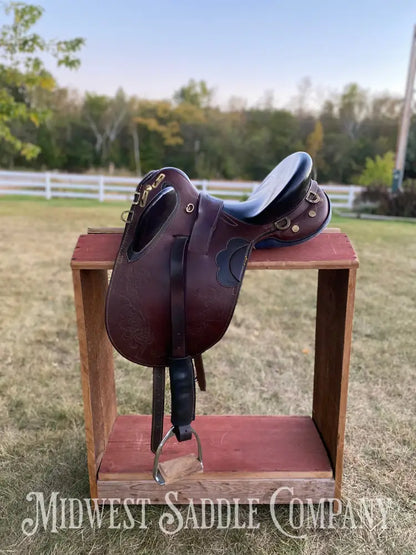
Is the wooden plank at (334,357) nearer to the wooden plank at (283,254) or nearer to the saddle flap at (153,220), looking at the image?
the wooden plank at (283,254)

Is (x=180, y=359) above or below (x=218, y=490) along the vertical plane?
above

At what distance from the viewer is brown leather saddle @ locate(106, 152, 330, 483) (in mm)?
1113

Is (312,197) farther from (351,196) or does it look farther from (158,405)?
(351,196)

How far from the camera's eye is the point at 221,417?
5.57ft

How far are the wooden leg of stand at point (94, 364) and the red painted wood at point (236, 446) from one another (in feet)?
0.23

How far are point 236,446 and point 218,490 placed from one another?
0.58 feet

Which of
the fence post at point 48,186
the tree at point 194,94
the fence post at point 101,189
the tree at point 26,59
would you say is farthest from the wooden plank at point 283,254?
the tree at point 194,94

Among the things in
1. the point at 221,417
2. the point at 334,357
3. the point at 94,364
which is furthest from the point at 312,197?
the point at 221,417

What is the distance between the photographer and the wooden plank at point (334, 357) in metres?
1.28

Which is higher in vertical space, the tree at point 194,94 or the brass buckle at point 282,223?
the tree at point 194,94

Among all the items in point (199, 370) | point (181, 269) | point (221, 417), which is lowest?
point (221, 417)

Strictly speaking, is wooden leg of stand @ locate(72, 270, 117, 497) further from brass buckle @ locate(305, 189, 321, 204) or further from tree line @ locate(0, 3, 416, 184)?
tree line @ locate(0, 3, 416, 184)

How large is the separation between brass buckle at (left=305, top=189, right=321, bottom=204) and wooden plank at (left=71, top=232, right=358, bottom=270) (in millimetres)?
114

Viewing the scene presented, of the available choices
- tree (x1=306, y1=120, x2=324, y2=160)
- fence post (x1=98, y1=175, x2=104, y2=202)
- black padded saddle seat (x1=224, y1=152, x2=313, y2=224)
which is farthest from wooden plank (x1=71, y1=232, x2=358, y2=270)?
tree (x1=306, y1=120, x2=324, y2=160)
